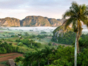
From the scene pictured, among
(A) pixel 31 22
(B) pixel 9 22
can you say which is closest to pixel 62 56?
(B) pixel 9 22

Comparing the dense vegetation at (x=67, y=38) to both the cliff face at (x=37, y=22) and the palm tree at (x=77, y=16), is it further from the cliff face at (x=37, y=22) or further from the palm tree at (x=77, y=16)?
the cliff face at (x=37, y=22)

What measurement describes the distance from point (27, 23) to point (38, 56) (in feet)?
560

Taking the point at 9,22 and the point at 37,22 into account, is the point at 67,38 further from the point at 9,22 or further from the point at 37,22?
the point at 9,22

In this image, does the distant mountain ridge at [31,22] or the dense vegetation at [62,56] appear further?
the distant mountain ridge at [31,22]

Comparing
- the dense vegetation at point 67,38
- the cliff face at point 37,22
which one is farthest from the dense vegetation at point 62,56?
the cliff face at point 37,22

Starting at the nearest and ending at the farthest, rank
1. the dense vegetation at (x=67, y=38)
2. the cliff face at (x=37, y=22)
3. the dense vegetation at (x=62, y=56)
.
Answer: the dense vegetation at (x=62, y=56) → the dense vegetation at (x=67, y=38) → the cliff face at (x=37, y=22)

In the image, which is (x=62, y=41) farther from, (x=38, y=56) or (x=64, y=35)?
(x=38, y=56)

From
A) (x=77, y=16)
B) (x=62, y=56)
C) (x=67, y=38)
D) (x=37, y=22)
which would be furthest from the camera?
(x=37, y=22)

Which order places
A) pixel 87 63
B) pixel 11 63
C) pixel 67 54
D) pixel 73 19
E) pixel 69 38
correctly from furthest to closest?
pixel 69 38
pixel 11 63
pixel 67 54
pixel 87 63
pixel 73 19

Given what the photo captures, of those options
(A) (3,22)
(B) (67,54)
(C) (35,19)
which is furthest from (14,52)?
(C) (35,19)

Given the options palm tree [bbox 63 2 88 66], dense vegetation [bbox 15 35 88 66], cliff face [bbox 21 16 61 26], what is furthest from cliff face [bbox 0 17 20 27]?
palm tree [bbox 63 2 88 66]

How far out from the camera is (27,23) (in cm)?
17875

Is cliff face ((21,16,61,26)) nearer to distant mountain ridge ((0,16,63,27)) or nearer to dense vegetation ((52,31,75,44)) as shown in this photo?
distant mountain ridge ((0,16,63,27))

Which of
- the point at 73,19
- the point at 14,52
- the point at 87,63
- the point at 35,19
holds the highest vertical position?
the point at 35,19
